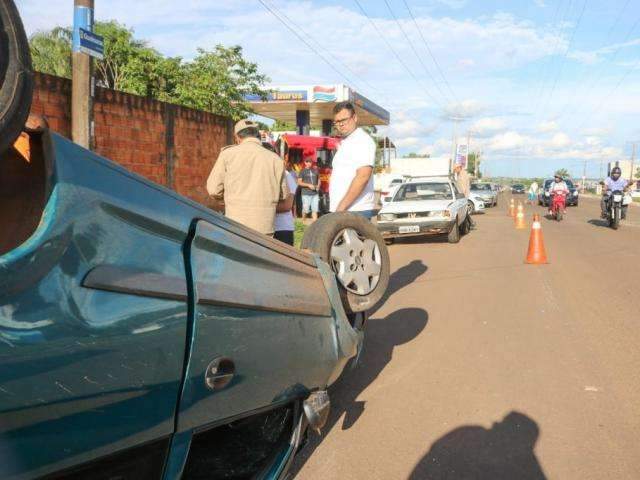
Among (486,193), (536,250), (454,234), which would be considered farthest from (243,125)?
(486,193)

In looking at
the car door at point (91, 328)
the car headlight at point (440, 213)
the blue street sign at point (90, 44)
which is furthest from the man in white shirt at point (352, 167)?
the car headlight at point (440, 213)

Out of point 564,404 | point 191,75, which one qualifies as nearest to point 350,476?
point 564,404

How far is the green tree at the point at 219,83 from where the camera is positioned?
55.9 feet

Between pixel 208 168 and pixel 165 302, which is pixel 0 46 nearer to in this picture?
pixel 165 302

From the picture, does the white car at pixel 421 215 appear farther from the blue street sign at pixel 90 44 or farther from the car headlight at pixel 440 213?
the blue street sign at pixel 90 44

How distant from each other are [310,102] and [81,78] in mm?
24429

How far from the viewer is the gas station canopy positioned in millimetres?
30531

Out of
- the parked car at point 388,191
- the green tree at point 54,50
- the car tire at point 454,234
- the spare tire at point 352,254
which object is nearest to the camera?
the spare tire at point 352,254

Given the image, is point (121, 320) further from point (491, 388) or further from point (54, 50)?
point (54, 50)

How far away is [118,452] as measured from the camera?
1.66m

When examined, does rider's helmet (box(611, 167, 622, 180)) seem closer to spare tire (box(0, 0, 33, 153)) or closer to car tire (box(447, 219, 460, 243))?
car tire (box(447, 219, 460, 243))

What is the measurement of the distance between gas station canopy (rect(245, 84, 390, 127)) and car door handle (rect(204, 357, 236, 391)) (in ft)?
85.0

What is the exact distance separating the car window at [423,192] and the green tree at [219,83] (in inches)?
221

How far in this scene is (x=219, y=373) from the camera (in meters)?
1.96
